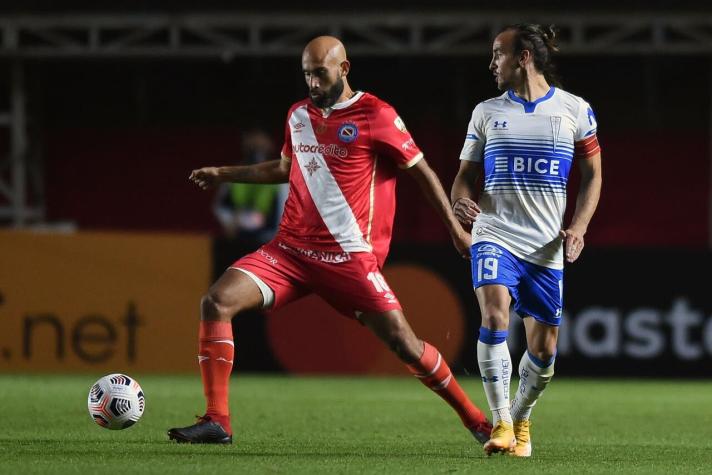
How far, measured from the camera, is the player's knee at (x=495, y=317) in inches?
253

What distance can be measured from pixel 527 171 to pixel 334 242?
0.98 m

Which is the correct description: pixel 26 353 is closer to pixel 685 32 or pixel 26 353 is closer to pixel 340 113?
pixel 340 113

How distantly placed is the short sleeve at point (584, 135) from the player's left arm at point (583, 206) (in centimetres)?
3

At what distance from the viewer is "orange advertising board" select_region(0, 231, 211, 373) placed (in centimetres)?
1266

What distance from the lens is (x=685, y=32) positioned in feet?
61.3

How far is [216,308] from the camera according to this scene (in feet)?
21.6

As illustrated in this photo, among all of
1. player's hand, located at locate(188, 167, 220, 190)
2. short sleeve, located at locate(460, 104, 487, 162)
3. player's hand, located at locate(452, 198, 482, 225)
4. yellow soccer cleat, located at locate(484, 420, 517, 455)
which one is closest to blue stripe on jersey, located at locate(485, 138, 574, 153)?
short sleeve, located at locate(460, 104, 487, 162)

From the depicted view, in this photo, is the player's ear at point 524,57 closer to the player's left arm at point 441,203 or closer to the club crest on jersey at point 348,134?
the player's left arm at point 441,203

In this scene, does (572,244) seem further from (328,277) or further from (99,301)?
(99,301)

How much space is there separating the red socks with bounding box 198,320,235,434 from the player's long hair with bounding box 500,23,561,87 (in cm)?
195

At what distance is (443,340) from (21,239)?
4.04 m

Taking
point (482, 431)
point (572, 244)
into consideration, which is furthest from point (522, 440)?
point (572, 244)

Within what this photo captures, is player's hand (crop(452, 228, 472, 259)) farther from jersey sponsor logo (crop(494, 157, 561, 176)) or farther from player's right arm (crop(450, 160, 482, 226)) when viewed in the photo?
jersey sponsor logo (crop(494, 157, 561, 176))

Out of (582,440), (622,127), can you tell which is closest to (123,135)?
(622,127)
